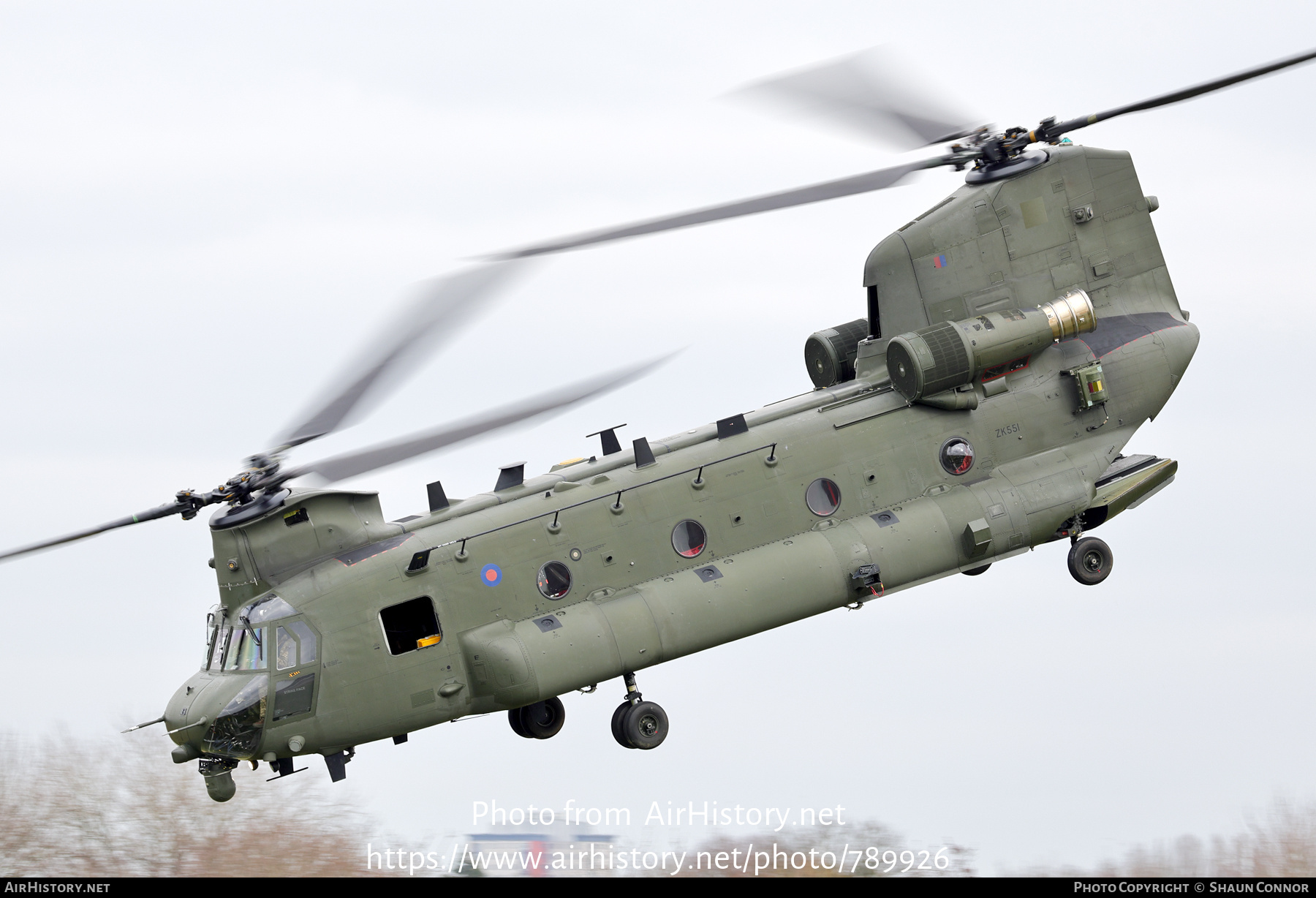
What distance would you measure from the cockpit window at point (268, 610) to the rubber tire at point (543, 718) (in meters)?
3.57

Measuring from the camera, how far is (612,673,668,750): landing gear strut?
17.9 meters

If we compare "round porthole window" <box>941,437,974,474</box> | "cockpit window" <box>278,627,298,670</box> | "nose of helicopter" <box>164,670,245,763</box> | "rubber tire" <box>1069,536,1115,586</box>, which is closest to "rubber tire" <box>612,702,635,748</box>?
"cockpit window" <box>278,627,298,670</box>

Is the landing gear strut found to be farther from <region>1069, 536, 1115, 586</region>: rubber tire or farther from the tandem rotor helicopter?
<region>1069, 536, 1115, 586</region>: rubber tire

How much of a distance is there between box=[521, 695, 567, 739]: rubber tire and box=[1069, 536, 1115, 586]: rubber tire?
743cm

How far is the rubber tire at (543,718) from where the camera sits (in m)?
18.9

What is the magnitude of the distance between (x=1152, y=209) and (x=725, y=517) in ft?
26.0

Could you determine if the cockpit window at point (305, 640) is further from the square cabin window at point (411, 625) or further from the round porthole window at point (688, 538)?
the round porthole window at point (688, 538)

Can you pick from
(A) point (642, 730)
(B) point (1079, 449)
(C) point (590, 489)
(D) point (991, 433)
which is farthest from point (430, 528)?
(B) point (1079, 449)

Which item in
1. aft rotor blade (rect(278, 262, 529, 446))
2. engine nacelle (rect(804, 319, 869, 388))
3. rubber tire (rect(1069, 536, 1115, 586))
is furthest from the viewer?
engine nacelle (rect(804, 319, 869, 388))

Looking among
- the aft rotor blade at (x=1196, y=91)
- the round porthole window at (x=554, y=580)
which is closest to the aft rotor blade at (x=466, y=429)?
the round porthole window at (x=554, y=580)

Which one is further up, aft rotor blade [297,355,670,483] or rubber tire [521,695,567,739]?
aft rotor blade [297,355,670,483]

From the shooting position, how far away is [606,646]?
17.5 meters
